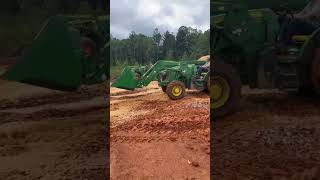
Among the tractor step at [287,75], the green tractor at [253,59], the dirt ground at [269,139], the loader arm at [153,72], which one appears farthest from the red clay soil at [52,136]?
Answer: the tractor step at [287,75]

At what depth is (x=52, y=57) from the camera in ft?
14.2

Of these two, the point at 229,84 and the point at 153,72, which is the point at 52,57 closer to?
the point at 229,84

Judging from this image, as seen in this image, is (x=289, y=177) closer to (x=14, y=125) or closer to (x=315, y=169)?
(x=315, y=169)

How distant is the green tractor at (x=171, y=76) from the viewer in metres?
5.14

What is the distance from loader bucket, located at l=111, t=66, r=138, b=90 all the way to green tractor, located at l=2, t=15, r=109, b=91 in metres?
0.36

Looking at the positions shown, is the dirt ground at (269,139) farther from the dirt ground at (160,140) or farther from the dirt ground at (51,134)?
the dirt ground at (51,134)

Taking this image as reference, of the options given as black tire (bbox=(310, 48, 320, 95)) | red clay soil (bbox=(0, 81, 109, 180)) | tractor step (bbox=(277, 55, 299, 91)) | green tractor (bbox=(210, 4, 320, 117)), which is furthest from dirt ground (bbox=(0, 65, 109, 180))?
black tire (bbox=(310, 48, 320, 95))

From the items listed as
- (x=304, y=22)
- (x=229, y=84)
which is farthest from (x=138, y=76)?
(x=304, y=22)

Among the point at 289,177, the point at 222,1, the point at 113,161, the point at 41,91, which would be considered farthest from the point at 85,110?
the point at 289,177

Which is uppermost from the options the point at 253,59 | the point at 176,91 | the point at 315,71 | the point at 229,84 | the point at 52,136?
the point at 253,59

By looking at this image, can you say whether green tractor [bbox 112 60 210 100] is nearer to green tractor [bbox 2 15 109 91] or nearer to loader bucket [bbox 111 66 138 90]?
loader bucket [bbox 111 66 138 90]

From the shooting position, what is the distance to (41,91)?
4.69 metres

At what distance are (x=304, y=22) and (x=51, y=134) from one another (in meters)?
3.16

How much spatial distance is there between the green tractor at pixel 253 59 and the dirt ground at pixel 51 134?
142 centimetres
